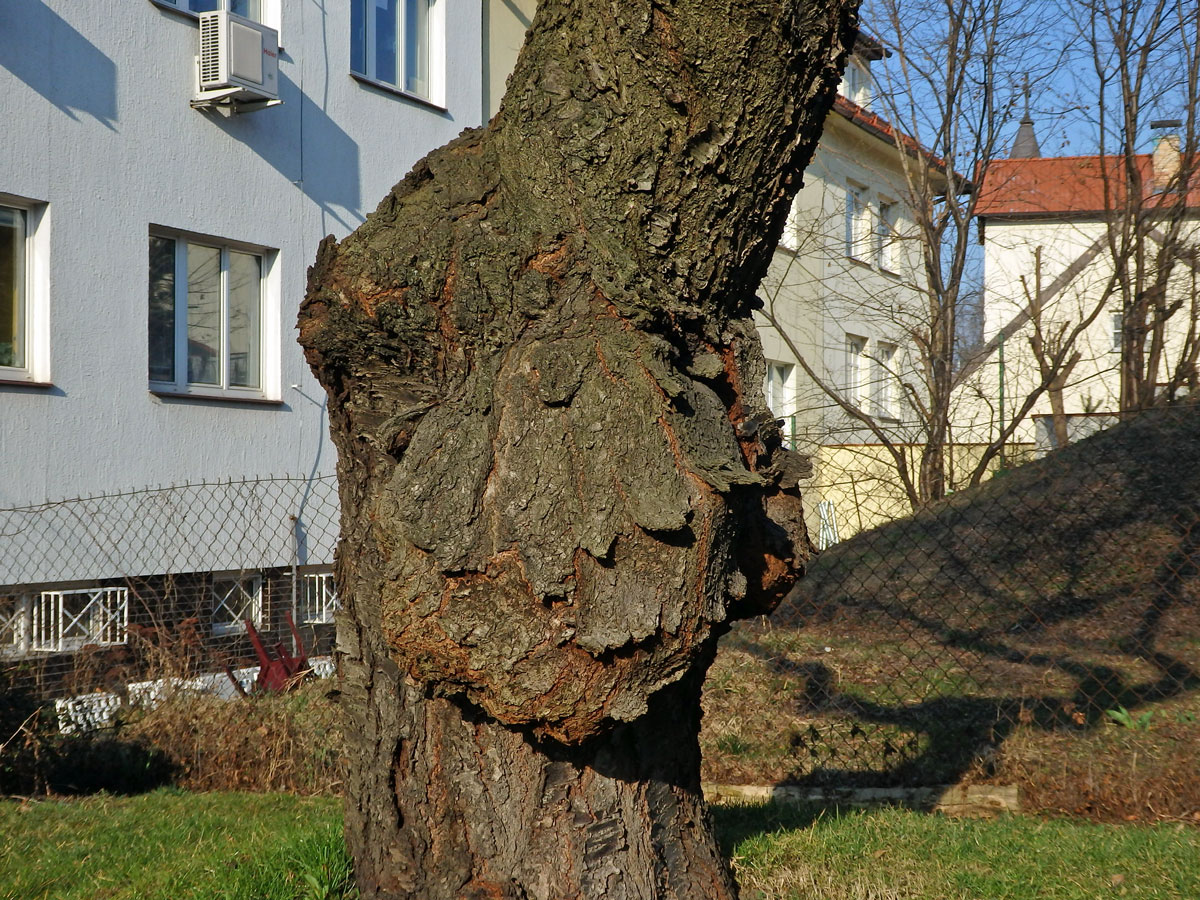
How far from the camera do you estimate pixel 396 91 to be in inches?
464

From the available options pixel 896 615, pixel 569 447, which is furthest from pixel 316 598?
pixel 569 447

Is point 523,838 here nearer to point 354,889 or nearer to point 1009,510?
point 354,889

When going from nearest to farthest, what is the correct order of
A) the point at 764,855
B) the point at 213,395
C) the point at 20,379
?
the point at 764,855 < the point at 20,379 < the point at 213,395

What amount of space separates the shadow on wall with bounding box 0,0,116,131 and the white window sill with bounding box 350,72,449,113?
2855 millimetres

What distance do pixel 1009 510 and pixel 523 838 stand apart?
840cm

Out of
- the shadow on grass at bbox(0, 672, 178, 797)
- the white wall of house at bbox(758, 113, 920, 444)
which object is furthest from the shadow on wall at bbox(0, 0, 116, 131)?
the white wall of house at bbox(758, 113, 920, 444)

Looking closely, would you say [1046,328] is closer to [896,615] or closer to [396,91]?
[896,615]

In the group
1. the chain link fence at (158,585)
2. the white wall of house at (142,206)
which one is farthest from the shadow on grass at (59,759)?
the white wall of house at (142,206)

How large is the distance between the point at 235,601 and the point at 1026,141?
31.9 feet

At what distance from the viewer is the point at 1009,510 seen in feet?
34.9

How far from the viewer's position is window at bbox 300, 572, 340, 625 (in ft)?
34.6

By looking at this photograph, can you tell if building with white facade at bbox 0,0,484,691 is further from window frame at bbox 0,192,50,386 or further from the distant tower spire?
the distant tower spire

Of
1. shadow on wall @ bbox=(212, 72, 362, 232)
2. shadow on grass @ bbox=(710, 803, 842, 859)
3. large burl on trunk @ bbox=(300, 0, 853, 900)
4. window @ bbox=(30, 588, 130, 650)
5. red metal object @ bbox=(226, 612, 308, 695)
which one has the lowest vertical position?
shadow on grass @ bbox=(710, 803, 842, 859)

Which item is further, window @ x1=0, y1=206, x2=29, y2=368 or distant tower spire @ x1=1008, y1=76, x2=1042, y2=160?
distant tower spire @ x1=1008, y1=76, x2=1042, y2=160
